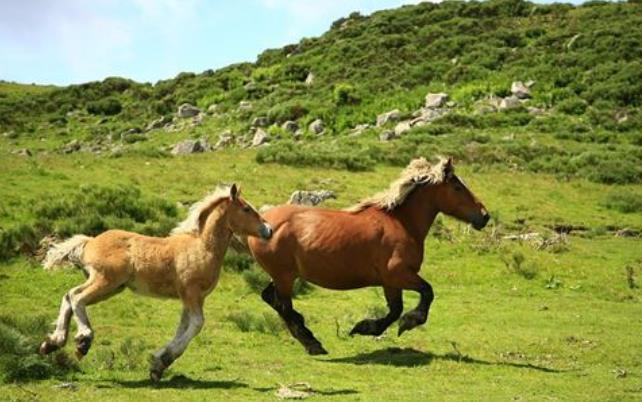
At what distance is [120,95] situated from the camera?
73312mm

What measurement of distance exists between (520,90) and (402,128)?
976 cm

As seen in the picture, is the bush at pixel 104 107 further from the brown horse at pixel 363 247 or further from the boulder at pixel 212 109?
the brown horse at pixel 363 247

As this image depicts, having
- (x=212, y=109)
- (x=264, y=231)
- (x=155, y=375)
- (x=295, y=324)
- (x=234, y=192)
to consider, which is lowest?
(x=295, y=324)

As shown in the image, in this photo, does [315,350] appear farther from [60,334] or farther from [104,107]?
[104,107]

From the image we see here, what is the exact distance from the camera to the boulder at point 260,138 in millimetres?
46062

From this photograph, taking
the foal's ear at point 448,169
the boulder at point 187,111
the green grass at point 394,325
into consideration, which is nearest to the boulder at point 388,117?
the boulder at point 187,111

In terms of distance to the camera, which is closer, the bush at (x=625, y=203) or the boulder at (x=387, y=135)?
the bush at (x=625, y=203)

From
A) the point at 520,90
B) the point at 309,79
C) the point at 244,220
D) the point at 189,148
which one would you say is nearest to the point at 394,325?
the point at 244,220

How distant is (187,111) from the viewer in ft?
198

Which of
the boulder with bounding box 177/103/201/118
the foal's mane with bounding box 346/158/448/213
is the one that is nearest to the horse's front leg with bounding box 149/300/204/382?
the foal's mane with bounding box 346/158/448/213

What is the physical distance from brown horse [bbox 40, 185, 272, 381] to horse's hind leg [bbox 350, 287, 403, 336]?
121 inches

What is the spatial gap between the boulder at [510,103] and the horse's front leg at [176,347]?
133 feet

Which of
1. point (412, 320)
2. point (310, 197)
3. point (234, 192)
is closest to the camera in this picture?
point (234, 192)

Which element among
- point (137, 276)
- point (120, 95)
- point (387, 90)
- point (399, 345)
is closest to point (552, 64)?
point (387, 90)
